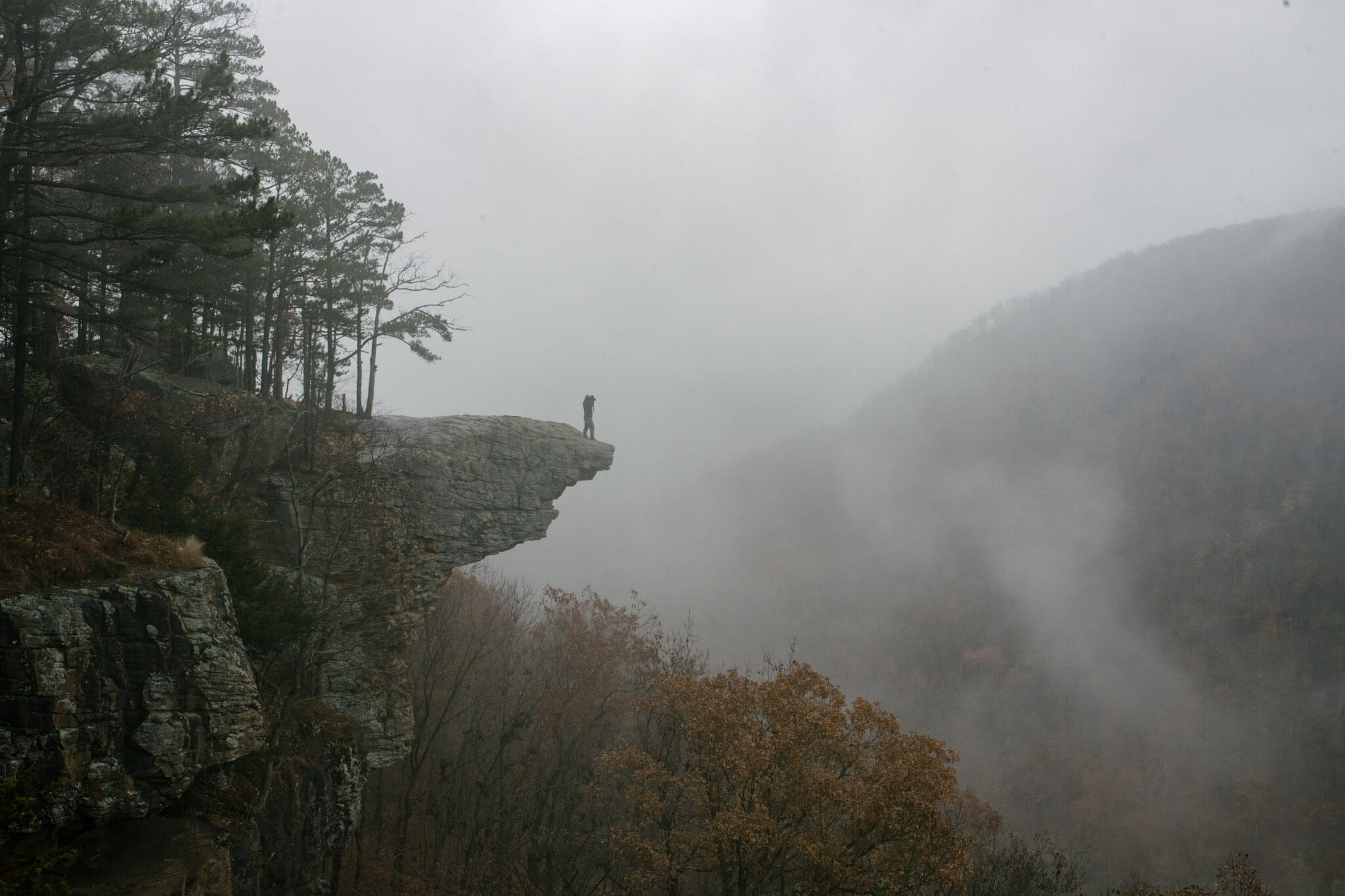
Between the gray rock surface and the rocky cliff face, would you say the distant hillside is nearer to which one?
the rocky cliff face

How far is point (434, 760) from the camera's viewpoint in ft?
72.9

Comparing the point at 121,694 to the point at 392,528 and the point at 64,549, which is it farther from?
the point at 392,528

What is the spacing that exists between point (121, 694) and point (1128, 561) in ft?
181

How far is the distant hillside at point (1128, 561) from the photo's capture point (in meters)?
35.9

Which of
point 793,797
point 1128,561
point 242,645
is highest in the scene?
point 1128,561

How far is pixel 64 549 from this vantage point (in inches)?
336

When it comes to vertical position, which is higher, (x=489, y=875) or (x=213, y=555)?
(x=213, y=555)

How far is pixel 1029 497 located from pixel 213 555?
2330 inches

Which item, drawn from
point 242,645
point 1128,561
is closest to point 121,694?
Result: point 242,645

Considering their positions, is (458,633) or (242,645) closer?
(242,645)

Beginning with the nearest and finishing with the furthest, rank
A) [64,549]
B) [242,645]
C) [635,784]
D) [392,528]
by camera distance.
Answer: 1. [64,549]
2. [242,645]
3. [635,784]
4. [392,528]

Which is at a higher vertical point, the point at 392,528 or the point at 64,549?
the point at 392,528

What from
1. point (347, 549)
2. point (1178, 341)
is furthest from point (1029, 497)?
point (347, 549)

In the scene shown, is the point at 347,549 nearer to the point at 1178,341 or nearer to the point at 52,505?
the point at 52,505
